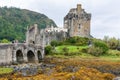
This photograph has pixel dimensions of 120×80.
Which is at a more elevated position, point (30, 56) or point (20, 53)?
point (20, 53)

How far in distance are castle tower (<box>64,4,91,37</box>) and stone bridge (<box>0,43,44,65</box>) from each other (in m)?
31.3

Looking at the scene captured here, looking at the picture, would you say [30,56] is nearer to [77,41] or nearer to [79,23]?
[77,41]

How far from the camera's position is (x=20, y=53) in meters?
89.4

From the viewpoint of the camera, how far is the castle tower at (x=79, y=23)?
131125 millimetres

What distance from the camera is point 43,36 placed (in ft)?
395

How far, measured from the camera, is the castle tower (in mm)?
131125

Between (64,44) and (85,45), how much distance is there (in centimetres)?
660

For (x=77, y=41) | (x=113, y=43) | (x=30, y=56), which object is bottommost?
(x=30, y=56)

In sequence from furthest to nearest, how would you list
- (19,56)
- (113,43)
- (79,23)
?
(79,23) < (113,43) < (19,56)

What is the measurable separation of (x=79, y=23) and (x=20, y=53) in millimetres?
46294

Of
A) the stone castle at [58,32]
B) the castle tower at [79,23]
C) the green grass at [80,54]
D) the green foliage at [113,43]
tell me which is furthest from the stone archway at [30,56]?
the castle tower at [79,23]

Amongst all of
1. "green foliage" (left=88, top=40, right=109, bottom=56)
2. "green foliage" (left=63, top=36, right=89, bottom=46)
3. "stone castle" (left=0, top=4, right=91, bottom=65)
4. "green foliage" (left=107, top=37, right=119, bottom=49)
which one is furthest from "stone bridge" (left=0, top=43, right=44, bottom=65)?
"green foliage" (left=107, top=37, right=119, bottom=49)

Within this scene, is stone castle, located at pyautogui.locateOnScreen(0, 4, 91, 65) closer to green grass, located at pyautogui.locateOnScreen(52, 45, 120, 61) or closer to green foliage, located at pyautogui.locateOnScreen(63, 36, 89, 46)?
green grass, located at pyautogui.locateOnScreen(52, 45, 120, 61)

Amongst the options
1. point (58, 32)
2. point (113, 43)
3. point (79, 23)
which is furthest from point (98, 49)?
point (79, 23)
